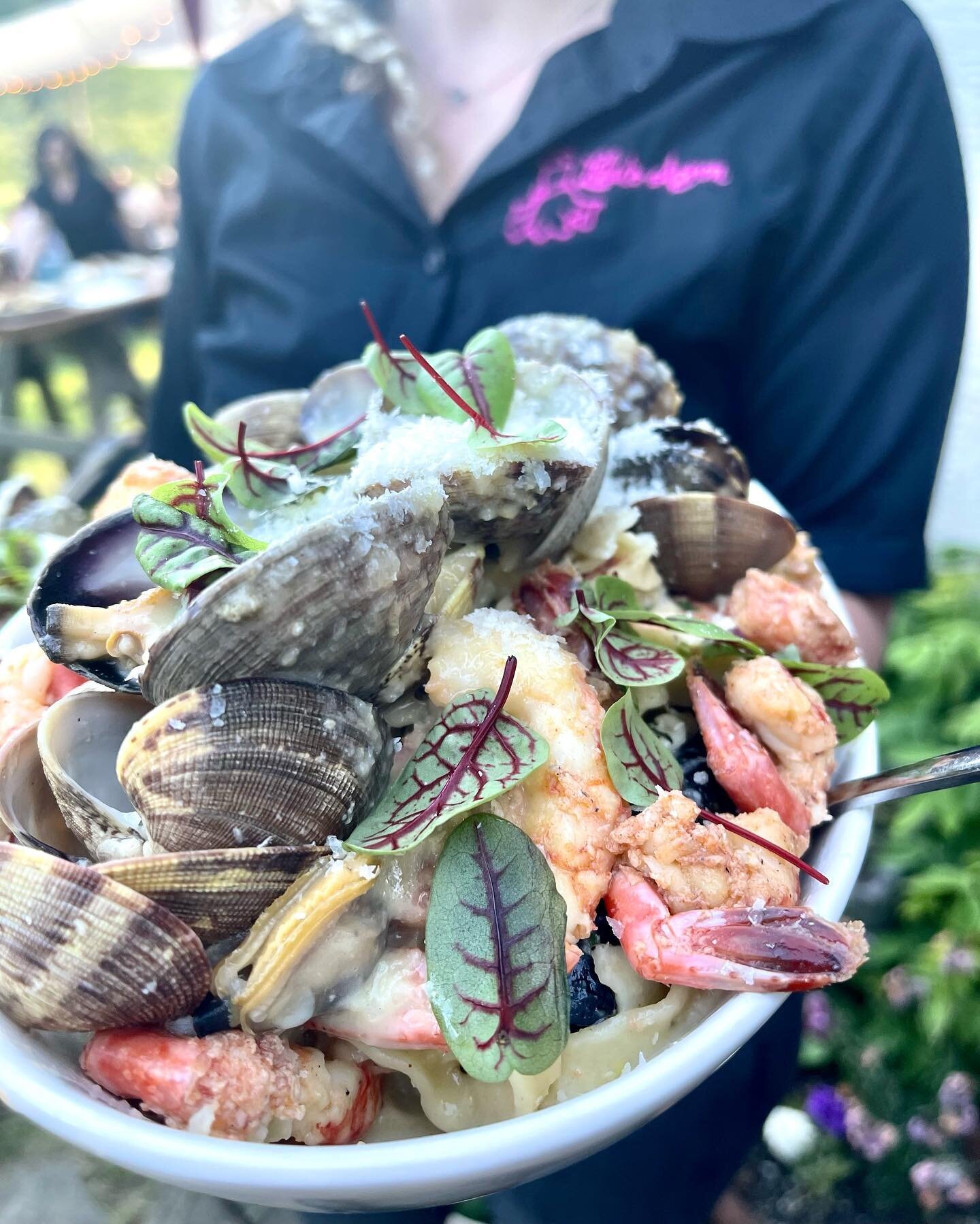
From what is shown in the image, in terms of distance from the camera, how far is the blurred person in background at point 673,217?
1431 millimetres

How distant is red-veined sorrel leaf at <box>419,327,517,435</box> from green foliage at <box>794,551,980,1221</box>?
1260 millimetres

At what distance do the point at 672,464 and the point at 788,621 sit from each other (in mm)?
207

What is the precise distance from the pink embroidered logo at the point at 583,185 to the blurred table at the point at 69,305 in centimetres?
335

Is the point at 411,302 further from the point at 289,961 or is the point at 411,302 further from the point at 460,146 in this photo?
the point at 289,961

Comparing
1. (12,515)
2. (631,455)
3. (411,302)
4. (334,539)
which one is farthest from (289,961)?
(411,302)

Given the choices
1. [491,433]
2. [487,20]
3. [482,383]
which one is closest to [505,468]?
[491,433]

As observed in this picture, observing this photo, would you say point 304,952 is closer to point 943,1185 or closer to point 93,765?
point 93,765

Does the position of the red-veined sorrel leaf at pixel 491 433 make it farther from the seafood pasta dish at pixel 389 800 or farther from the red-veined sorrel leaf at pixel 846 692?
the red-veined sorrel leaf at pixel 846 692

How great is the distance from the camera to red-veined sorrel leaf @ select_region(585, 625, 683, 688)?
0.69 metres

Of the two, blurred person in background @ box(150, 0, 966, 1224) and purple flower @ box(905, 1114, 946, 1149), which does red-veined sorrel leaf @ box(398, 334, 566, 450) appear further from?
purple flower @ box(905, 1114, 946, 1149)

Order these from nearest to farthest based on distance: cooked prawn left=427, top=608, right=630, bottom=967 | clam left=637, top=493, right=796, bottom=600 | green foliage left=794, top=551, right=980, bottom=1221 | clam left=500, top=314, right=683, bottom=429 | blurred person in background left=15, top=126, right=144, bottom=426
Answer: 1. cooked prawn left=427, top=608, right=630, bottom=967
2. clam left=637, top=493, right=796, bottom=600
3. clam left=500, top=314, right=683, bottom=429
4. green foliage left=794, top=551, right=980, bottom=1221
5. blurred person in background left=15, top=126, right=144, bottom=426

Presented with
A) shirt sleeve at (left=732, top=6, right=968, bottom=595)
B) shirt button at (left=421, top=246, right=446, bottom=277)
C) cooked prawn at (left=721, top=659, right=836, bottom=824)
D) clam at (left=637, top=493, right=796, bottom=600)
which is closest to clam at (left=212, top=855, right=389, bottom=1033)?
cooked prawn at (left=721, top=659, right=836, bottom=824)

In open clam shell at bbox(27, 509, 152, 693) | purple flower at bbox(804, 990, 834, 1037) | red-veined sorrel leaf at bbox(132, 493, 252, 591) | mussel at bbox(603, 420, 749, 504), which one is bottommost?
purple flower at bbox(804, 990, 834, 1037)

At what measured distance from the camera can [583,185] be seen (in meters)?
1.53
